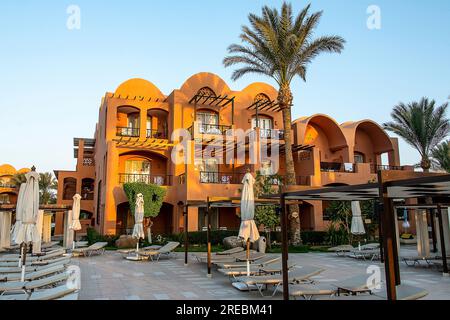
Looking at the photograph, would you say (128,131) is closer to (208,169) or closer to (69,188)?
(208,169)

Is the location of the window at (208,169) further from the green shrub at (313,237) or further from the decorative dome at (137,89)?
the green shrub at (313,237)

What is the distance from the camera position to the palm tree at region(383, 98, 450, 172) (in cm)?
2448

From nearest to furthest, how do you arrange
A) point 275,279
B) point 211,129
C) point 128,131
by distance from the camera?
point 275,279 → point 211,129 → point 128,131

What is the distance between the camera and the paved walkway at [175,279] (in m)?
8.90

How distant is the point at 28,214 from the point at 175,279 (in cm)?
464

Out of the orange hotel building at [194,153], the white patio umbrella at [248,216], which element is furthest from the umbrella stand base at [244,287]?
the orange hotel building at [194,153]

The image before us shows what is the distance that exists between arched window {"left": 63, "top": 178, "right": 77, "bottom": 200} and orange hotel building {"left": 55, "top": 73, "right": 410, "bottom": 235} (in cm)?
604

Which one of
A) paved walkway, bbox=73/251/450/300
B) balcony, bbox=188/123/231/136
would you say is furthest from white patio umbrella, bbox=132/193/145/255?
balcony, bbox=188/123/231/136

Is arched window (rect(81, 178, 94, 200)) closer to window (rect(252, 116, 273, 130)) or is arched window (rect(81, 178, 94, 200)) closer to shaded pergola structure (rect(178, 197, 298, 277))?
window (rect(252, 116, 273, 130))

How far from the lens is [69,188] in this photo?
35719 millimetres

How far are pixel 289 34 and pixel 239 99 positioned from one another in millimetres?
8934

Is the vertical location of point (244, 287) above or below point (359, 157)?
below

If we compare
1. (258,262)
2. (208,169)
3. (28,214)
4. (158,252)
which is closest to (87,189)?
(208,169)

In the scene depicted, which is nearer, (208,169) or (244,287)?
(244,287)
